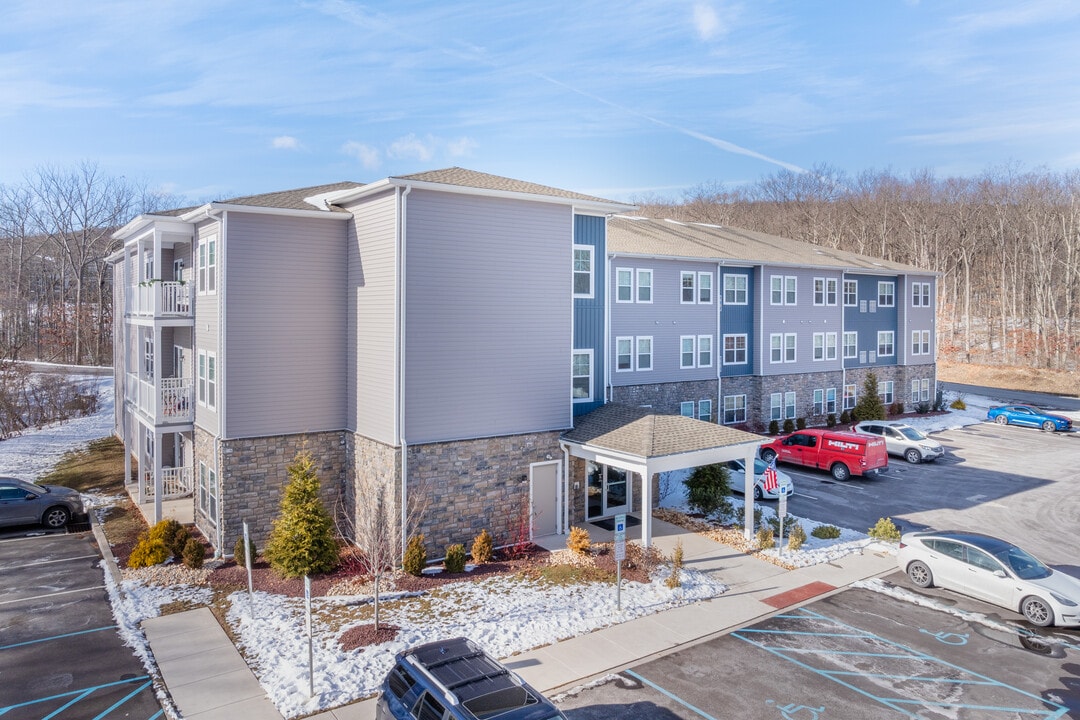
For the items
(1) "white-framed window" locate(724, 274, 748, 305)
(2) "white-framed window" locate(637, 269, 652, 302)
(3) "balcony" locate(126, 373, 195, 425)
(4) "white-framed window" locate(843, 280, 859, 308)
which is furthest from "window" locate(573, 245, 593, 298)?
(4) "white-framed window" locate(843, 280, 859, 308)

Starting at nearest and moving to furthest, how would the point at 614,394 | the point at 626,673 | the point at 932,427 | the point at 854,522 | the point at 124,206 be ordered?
the point at 626,673 < the point at 854,522 < the point at 614,394 < the point at 932,427 < the point at 124,206

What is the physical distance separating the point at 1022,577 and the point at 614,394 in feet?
52.7

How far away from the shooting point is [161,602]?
14.3 meters

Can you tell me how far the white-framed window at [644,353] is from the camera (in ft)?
95.2

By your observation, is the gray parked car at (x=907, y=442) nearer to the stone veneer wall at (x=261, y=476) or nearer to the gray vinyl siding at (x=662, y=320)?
the gray vinyl siding at (x=662, y=320)

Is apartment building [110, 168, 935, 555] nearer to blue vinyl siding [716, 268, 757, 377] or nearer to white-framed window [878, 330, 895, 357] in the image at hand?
blue vinyl siding [716, 268, 757, 377]

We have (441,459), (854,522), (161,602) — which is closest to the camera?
(161,602)

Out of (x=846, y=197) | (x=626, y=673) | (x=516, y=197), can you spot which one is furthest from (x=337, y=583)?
(x=846, y=197)

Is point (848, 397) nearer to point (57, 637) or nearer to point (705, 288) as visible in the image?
point (705, 288)

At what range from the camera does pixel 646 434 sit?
17406 millimetres

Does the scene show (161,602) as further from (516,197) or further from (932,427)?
(932,427)

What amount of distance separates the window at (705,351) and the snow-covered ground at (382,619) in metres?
15.1

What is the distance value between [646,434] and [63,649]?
12.9 metres

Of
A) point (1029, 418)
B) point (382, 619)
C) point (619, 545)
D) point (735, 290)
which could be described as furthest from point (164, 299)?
point (1029, 418)
